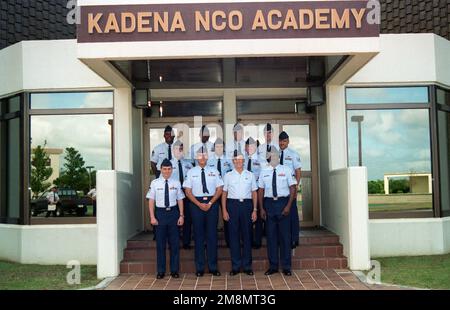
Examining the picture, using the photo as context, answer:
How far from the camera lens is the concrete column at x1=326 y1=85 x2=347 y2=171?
31.1ft

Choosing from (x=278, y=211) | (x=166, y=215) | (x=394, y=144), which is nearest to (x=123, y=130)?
(x=166, y=215)

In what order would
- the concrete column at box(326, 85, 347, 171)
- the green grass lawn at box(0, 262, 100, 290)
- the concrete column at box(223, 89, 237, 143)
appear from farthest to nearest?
1. the concrete column at box(223, 89, 237, 143)
2. the concrete column at box(326, 85, 347, 171)
3. the green grass lawn at box(0, 262, 100, 290)

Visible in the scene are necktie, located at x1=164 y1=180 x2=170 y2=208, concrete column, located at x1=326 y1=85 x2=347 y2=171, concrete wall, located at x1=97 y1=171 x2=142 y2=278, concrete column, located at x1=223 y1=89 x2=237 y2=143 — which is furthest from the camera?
concrete column, located at x1=223 y1=89 x2=237 y2=143

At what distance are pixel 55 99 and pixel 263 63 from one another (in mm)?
3622

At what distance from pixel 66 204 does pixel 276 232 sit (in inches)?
151

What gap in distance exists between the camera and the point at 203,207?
774cm

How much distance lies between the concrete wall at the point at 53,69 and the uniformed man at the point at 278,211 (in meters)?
3.55

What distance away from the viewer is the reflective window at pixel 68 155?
967cm

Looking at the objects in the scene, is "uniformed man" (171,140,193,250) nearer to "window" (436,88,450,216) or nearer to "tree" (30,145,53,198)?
"tree" (30,145,53,198)

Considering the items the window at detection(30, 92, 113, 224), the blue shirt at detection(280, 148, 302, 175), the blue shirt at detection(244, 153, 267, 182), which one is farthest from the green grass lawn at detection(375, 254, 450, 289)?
the window at detection(30, 92, 113, 224)

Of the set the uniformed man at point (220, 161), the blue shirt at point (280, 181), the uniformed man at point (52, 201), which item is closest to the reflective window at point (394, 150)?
the blue shirt at point (280, 181)
